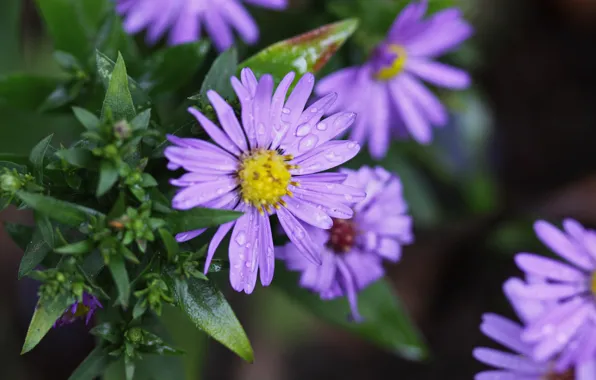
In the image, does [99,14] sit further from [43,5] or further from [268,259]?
[268,259]

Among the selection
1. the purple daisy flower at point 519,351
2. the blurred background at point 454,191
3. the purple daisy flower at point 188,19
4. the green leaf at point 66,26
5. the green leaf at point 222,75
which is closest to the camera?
the green leaf at point 222,75

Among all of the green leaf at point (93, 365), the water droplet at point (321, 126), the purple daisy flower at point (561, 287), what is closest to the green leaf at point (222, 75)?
the water droplet at point (321, 126)

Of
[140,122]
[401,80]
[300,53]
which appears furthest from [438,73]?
[140,122]

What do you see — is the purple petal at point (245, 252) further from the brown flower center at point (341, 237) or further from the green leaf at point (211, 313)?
the brown flower center at point (341, 237)

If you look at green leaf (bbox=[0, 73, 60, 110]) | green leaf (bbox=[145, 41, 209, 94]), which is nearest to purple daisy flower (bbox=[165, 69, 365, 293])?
green leaf (bbox=[145, 41, 209, 94])

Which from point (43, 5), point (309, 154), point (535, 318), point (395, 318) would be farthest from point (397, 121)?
point (43, 5)

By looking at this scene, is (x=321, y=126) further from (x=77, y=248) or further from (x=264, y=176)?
(x=77, y=248)

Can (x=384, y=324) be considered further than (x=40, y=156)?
Yes

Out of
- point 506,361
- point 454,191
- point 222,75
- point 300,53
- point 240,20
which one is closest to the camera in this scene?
point 222,75
